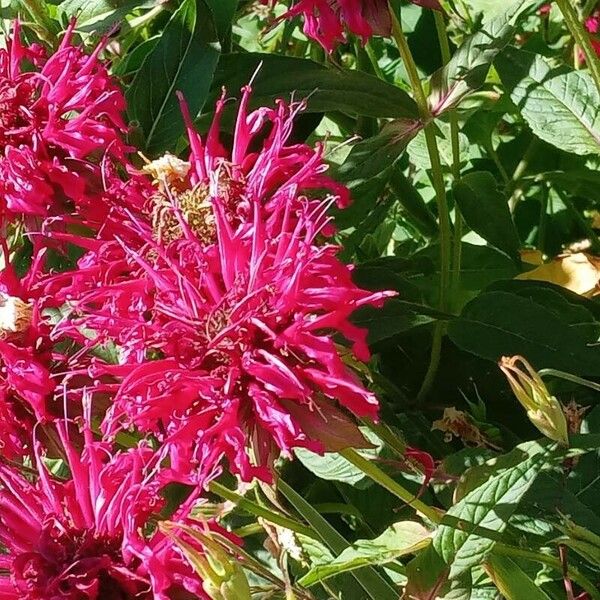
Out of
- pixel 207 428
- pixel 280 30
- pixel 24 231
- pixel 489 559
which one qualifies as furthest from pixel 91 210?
pixel 280 30

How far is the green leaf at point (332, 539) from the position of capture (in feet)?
1.86

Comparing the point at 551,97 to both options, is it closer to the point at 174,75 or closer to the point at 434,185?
the point at 434,185

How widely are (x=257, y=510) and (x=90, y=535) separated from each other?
0.35 ft

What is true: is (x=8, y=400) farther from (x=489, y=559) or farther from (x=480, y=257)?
(x=480, y=257)

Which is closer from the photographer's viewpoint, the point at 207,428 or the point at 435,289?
the point at 207,428

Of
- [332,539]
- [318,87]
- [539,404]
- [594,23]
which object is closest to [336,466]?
[332,539]

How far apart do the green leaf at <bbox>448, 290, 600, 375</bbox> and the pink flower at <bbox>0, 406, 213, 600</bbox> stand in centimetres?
27

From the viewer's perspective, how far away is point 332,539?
0.58m

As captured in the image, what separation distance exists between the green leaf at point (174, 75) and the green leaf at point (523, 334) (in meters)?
0.26

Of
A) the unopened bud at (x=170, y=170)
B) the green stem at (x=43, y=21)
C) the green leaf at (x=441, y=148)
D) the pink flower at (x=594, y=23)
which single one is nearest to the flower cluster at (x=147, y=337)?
the unopened bud at (x=170, y=170)

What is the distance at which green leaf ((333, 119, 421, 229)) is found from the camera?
28.6 inches

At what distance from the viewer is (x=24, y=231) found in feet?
2.41

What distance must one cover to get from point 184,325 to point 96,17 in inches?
14.5

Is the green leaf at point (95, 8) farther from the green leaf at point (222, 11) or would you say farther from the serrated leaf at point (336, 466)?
the serrated leaf at point (336, 466)
